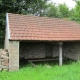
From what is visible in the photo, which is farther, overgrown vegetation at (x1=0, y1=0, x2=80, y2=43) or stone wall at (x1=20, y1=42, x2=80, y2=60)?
overgrown vegetation at (x1=0, y1=0, x2=80, y2=43)

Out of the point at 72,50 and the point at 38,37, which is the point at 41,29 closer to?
the point at 38,37

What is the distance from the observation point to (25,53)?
1778 cm

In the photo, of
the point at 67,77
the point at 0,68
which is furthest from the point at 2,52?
the point at 67,77

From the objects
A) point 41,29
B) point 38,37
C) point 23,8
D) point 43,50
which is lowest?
point 43,50

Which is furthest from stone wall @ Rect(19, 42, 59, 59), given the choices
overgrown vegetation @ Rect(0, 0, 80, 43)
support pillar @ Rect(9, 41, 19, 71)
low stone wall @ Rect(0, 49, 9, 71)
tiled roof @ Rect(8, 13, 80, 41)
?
Answer: support pillar @ Rect(9, 41, 19, 71)

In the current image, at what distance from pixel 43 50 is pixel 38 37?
17.6 ft

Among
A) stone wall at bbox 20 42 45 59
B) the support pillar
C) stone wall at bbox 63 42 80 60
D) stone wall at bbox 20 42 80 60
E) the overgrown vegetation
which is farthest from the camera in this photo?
the overgrown vegetation

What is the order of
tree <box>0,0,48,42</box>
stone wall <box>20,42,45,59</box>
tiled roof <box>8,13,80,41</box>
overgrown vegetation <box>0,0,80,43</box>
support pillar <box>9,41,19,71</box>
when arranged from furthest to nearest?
overgrown vegetation <box>0,0,80,43</box>, tree <box>0,0,48,42</box>, stone wall <box>20,42,45,59</box>, tiled roof <box>8,13,80,41</box>, support pillar <box>9,41,19,71</box>

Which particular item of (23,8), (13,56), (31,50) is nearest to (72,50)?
(31,50)

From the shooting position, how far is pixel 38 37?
13.3 meters

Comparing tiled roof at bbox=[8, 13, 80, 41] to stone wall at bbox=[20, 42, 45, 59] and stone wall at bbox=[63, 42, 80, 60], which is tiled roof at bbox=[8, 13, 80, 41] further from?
stone wall at bbox=[20, 42, 45, 59]

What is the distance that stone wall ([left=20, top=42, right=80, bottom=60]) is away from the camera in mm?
17458

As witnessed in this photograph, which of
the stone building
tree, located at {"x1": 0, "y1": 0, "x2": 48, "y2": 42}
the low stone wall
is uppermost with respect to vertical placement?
tree, located at {"x1": 0, "y1": 0, "x2": 48, "y2": 42}

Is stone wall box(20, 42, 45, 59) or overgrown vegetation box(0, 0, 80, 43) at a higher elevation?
overgrown vegetation box(0, 0, 80, 43)
